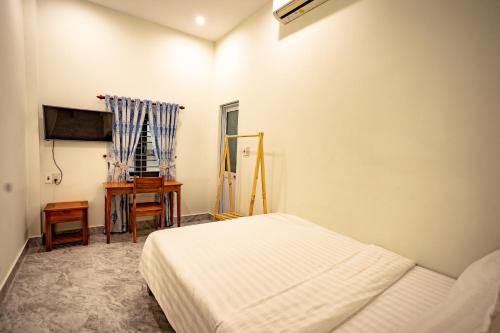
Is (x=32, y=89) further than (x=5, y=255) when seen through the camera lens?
Yes

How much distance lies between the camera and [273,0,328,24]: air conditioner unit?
218 centimetres

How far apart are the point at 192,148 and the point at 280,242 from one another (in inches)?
100

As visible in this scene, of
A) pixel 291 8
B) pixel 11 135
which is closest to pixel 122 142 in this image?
pixel 11 135

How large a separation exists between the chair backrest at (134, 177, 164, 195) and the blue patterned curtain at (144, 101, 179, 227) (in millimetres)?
484

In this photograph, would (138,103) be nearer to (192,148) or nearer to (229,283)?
(192,148)

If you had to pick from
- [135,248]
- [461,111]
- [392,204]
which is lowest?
[135,248]

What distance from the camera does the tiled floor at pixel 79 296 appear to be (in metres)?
1.55

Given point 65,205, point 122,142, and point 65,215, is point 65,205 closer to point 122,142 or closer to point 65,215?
point 65,215

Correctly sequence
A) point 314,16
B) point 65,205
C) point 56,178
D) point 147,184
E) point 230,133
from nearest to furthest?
1. point 314,16
2. point 65,205
3. point 56,178
4. point 147,184
5. point 230,133

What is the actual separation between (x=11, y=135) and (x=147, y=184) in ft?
4.41

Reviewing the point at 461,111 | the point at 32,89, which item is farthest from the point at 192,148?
the point at 461,111

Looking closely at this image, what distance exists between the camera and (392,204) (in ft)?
5.49

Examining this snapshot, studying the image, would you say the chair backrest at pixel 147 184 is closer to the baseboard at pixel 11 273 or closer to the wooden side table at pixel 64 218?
the wooden side table at pixel 64 218

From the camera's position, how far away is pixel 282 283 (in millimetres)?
1196
